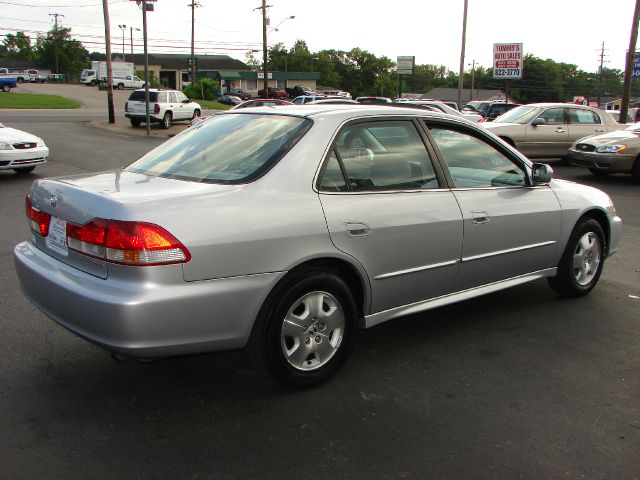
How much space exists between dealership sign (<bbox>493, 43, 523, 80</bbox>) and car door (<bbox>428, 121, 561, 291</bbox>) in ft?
96.7

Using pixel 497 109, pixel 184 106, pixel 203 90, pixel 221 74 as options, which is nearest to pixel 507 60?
pixel 497 109

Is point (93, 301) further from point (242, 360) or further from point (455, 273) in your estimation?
point (455, 273)

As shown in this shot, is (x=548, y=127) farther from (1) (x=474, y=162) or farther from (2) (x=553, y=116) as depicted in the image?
(1) (x=474, y=162)

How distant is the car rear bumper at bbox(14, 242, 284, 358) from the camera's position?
3.00 metres

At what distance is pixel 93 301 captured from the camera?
3.07 metres

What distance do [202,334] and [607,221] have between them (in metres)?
3.96

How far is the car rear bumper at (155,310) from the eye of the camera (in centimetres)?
300

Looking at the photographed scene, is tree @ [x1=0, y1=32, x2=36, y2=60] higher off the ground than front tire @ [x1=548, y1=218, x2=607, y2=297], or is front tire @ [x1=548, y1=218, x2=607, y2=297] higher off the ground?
tree @ [x1=0, y1=32, x2=36, y2=60]

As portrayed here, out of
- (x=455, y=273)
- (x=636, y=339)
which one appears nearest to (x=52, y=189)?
(x=455, y=273)

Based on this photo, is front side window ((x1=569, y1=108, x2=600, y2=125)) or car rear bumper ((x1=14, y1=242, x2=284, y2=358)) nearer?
car rear bumper ((x1=14, y1=242, x2=284, y2=358))

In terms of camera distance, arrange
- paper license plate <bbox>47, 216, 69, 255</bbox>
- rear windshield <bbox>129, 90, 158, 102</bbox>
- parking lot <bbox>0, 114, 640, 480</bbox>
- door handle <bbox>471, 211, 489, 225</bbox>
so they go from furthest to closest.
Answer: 1. rear windshield <bbox>129, 90, 158, 102</bbox>
2. door handle <bbox>471, 211, 489, 225</bbox>
3. paper license plate <bbox>47, 216, 69, 255</bbox>
4. parking lot <bbox>0, 114, 640, 480</bbox>

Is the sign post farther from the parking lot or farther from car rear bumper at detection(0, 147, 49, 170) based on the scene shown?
the parking lot

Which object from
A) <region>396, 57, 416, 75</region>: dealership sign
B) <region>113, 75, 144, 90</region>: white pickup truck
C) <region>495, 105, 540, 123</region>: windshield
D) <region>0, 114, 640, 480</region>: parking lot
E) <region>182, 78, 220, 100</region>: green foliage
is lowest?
<region>0, 114, 640, 480</region>: parking lot

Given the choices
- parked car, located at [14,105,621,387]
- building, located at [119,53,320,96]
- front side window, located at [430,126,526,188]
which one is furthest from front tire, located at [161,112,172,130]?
building, located at [119,53,320,96]
